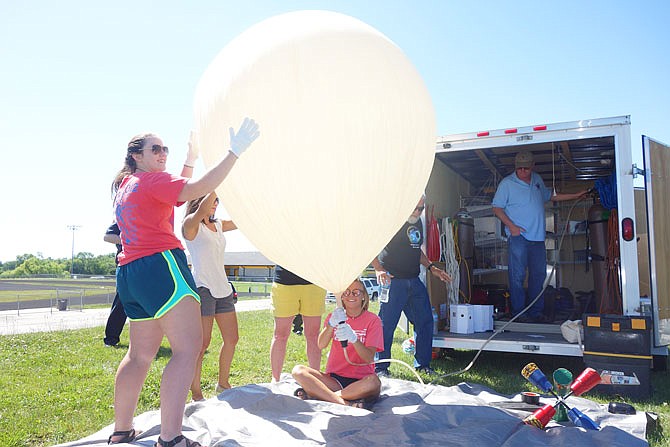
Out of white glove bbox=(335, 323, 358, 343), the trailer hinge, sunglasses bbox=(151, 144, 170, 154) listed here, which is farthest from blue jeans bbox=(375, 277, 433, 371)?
sunglasses bbox=(151, 144, 170, 154)

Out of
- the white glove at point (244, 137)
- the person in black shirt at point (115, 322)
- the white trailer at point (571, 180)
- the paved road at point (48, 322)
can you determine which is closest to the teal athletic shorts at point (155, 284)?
the white glove at point (244, 137)

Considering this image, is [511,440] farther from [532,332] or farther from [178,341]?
[532,332]

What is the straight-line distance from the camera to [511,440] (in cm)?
264

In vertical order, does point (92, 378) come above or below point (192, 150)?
below

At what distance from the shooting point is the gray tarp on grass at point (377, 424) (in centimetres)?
260

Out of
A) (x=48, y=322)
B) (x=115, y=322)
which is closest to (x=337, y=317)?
(x=115, y=322)

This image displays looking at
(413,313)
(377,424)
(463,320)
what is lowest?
(377,424)

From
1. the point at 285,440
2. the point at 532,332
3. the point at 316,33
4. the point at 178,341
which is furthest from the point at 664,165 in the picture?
the point at 178,341

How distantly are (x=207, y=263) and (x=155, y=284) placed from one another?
1246 mm

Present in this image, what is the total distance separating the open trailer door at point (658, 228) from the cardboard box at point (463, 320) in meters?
1.51

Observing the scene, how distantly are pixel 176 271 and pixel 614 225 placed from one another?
5139 mm

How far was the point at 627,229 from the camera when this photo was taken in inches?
155

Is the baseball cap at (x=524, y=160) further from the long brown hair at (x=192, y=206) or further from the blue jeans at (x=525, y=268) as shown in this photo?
the long brown hair at (x=192, y=206)

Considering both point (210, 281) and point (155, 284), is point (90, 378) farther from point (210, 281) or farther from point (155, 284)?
point (155, 284)
